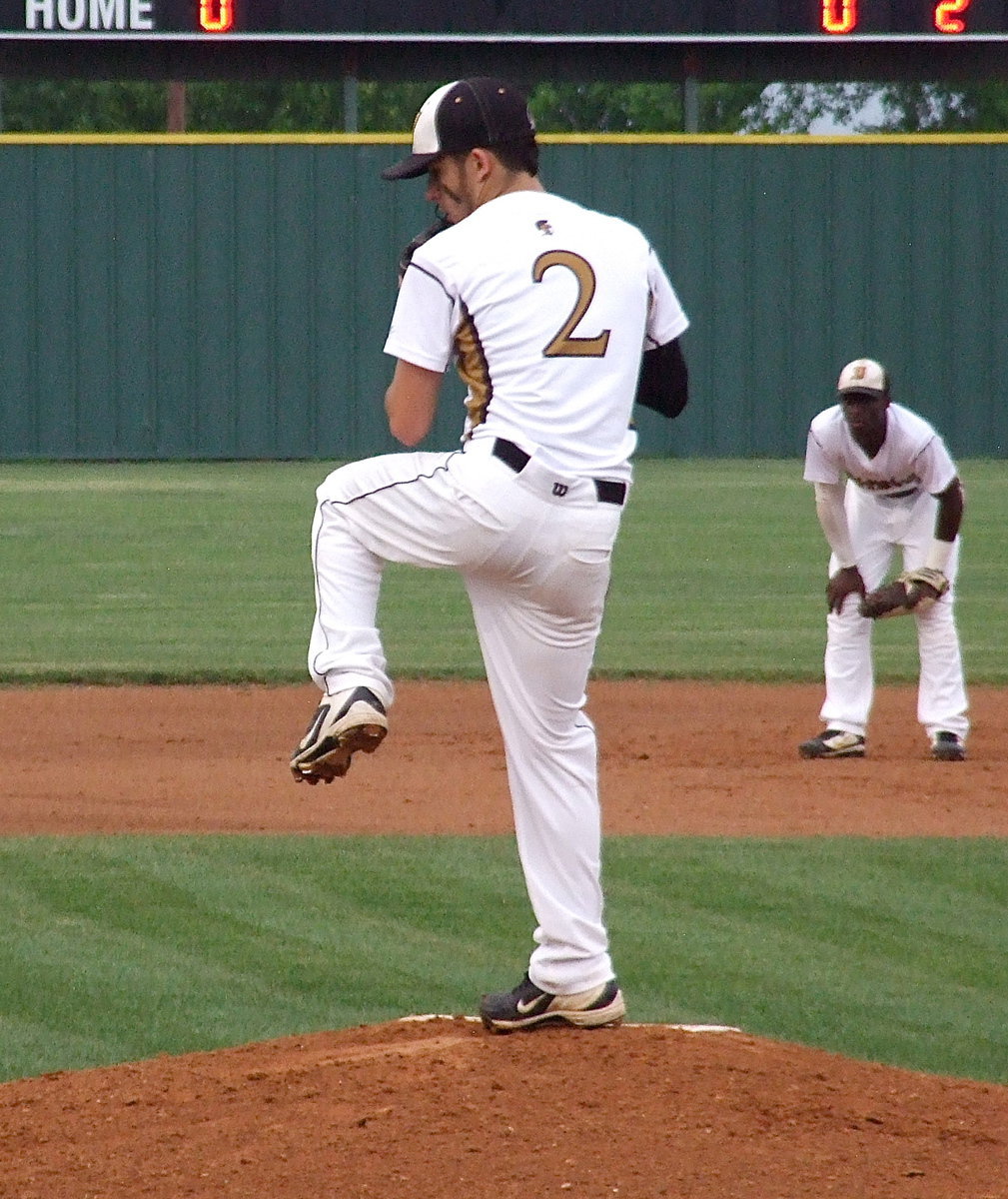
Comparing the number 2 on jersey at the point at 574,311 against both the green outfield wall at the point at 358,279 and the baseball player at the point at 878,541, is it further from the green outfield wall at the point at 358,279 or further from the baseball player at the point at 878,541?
the green outfield wall at the point at 358,279

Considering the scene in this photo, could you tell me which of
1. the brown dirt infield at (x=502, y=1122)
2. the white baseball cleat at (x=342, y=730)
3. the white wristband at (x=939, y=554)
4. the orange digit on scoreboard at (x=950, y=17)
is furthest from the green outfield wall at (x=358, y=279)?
the white baseball cleat at (x=342, y=730)

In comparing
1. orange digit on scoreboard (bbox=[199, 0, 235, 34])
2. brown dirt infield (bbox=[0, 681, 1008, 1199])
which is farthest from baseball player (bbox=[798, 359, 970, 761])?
orange digit on scoreboard (bbox=[199, 0, 235, 34])

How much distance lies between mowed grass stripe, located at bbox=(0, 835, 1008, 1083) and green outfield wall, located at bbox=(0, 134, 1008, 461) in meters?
17.5

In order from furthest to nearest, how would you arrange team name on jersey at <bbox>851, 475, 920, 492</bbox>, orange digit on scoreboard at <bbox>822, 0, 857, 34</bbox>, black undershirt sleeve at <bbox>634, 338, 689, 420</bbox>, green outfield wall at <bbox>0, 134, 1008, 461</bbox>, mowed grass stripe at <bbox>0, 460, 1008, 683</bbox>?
green outfield wall at <bbox>0, 134, 1008, 461</bbox>
orange digit on scoreboard at <bbox>822, 0, 857, 34</bbox>
mowed grass stripe at <bbox>0, 460, 1008, 683</bbox>
team name on jersey at <bbox>851, 475, 920, 492</bbox>
black undershirt sleeve at <bbox>634, 338, 689, 420</bbox>

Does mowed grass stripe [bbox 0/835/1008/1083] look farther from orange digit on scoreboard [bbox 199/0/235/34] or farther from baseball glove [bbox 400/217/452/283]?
orange digit on scoreboard [bbox 199/0/235/34]

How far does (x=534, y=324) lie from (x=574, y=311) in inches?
3.2

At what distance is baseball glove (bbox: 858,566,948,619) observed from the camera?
8.05m

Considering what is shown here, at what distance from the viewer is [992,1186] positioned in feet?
11.1

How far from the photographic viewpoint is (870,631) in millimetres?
8516

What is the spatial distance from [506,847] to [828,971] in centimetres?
169

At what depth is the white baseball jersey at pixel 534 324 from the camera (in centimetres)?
378

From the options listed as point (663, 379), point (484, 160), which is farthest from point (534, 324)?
point (663, 379)

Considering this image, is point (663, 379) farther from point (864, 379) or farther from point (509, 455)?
point (864, 379)

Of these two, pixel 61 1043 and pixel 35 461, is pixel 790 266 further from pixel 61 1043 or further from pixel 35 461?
pixel 61 1043
